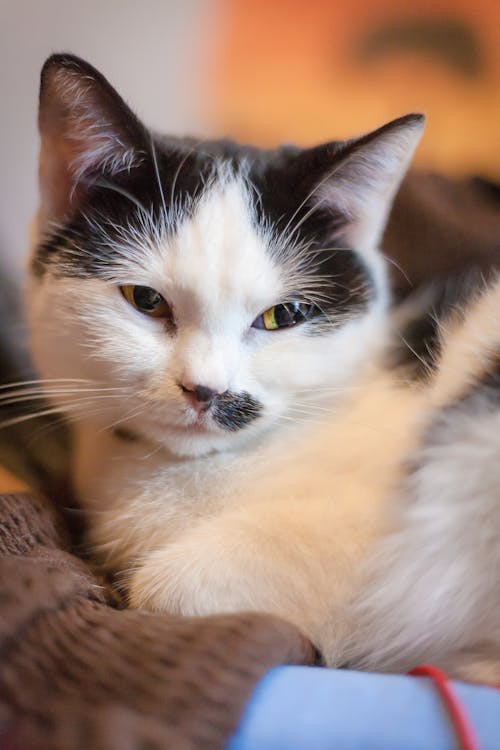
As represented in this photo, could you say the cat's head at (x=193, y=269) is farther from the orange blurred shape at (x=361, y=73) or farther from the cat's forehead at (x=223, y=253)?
the orange blurred shape at (x=361, y=73)

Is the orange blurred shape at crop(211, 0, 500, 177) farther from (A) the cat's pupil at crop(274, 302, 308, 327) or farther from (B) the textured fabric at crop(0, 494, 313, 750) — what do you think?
(B) the textured fabric at crop(0, 494, 313, 750)

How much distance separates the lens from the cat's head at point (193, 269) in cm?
85

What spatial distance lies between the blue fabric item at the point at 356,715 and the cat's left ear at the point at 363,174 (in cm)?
64

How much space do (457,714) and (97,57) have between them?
1516 mm

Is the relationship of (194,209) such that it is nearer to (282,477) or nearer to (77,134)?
(77,134)

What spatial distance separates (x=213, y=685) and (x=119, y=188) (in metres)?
0.67

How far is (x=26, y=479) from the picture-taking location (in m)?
1.08

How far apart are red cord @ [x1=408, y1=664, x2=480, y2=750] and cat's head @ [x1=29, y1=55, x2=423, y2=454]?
392 millimetres

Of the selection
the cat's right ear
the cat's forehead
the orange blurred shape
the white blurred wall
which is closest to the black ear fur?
the cat's forehead

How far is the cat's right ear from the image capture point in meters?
0.87

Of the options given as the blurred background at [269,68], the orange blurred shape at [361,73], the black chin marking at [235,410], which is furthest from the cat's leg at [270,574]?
the orange blurred shape at [361,73]

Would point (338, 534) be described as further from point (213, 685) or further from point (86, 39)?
point (86, 39)

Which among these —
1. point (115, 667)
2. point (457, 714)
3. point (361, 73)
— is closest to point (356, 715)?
point (457, 714)

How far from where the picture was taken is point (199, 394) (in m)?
0.82
